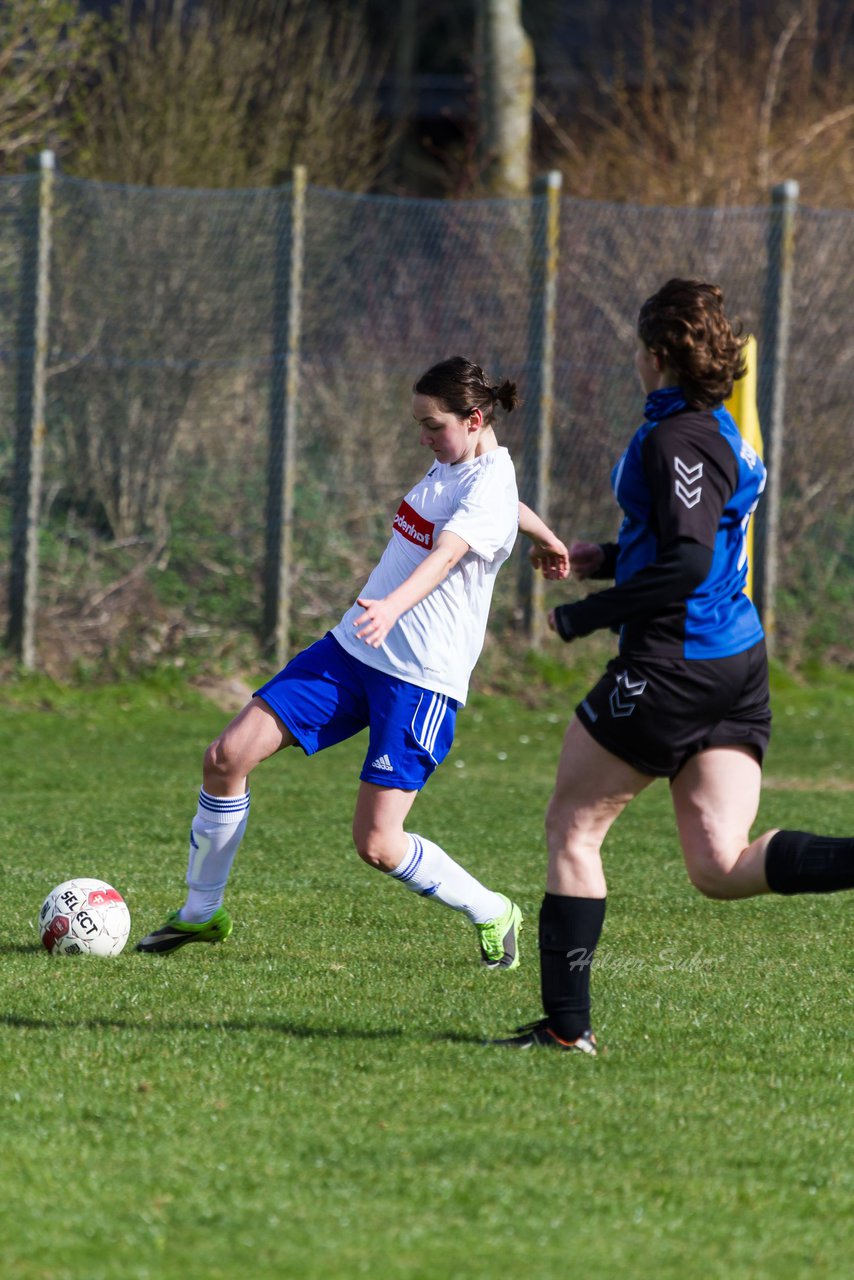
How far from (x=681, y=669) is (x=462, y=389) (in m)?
1.41

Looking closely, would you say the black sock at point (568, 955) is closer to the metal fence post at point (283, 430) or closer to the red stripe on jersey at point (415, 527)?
the red stripe on jersey at point (415, 527)

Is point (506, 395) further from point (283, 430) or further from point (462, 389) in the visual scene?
point (283, 430)

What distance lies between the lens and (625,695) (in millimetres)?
4258

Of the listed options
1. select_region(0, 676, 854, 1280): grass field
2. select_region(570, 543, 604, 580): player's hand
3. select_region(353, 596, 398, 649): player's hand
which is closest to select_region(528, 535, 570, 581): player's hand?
select_region(570, 543, 604, 580): player's hand

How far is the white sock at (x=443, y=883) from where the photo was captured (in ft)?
18.2

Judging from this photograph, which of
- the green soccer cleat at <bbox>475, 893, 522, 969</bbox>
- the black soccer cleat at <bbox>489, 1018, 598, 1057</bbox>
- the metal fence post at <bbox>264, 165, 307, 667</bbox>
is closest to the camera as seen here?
the black soccer cleat at <bbox>489, 1018, 598, 1057</bbox>

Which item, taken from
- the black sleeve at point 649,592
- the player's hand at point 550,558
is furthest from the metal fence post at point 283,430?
the black sleeve at point 649,592

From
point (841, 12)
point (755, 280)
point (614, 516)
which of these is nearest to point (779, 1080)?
point (614, 516)

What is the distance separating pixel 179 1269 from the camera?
3070mm

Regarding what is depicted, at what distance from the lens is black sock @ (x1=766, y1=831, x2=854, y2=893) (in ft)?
14.2

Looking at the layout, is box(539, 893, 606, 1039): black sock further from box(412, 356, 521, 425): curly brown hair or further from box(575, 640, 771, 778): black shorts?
box(412, 356, 521, 425): curly brown hair

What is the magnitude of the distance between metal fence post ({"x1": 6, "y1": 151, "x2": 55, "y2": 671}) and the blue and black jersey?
311 inches

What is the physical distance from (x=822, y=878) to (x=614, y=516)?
8840 mm

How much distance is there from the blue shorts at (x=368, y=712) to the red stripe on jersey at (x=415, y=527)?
1.36 feet
